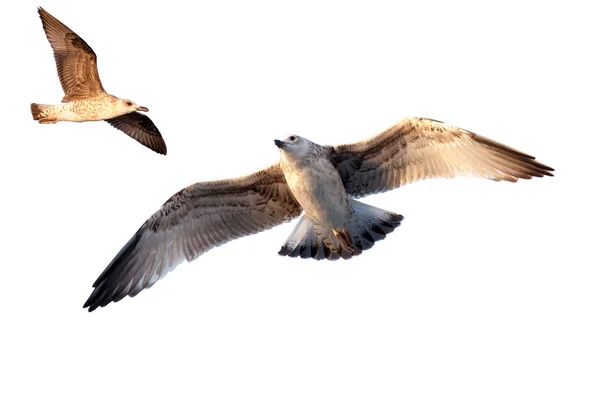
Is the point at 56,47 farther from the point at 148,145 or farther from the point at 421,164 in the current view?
the point at 421,164

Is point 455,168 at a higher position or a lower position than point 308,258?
higher

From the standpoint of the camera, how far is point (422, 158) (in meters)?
10.9

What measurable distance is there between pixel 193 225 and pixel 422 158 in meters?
2.67

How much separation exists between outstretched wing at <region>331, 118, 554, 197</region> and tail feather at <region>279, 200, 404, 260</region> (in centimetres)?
27

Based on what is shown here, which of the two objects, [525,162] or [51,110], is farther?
[51,110]

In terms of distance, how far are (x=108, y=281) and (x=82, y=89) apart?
240cm

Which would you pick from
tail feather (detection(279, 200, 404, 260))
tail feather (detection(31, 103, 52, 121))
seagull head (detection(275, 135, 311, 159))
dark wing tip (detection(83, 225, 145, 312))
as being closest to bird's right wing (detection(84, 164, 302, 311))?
dark wing tip (detection(83, 225, 145, 312))

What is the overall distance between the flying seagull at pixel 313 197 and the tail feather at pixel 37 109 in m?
2.04

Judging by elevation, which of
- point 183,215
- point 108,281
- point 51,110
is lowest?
point 108,281

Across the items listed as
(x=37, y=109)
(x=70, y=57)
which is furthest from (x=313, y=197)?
(x=37, y=109)

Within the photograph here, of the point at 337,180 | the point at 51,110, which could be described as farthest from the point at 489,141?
the point at 51,110

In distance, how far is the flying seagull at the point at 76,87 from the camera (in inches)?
482

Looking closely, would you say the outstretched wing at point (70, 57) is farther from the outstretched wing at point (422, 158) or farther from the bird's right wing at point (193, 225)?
the outstretched wing at point (422, 158)

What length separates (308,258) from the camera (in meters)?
11.3
